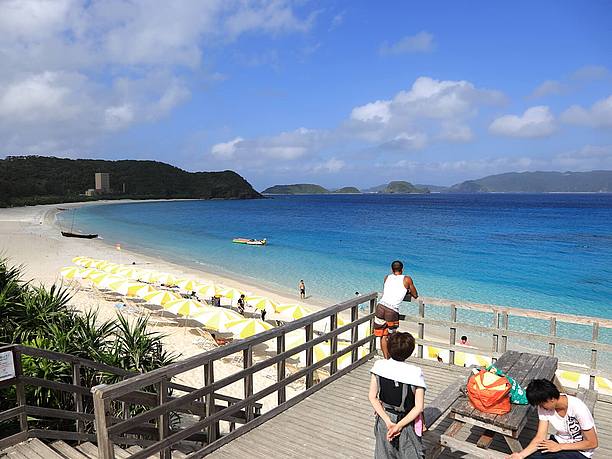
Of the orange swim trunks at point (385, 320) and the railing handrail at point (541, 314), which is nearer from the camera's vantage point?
the railing handrail at point (541, 314)

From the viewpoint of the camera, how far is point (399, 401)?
3.69 metres

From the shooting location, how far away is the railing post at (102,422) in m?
3.60

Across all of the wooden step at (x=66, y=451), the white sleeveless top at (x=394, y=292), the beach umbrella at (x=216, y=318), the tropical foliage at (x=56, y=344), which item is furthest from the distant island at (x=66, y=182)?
the white sleeveless top at (x=394, y=292)

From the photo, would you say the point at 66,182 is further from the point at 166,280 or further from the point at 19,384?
the point at 19,384

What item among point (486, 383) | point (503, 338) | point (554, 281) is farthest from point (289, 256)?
point (486, 383)

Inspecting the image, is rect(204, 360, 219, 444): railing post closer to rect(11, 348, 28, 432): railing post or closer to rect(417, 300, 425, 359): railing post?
rect(11, 348, 28, 432): railing post

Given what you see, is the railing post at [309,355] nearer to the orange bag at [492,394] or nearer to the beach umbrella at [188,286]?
the orange bag at [492,394]

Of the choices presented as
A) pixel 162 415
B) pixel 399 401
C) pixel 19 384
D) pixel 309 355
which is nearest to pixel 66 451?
pixel 19 384

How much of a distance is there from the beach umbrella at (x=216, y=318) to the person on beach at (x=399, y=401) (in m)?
11.6

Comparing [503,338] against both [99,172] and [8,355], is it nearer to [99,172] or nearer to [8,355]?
[8,355]

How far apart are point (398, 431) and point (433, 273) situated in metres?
32.8

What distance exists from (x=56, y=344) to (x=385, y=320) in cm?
494

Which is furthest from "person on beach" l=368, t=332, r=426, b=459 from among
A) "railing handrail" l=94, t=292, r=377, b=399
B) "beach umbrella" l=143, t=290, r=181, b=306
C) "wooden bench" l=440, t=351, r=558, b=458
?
"beach umbrella" l=143, t=290, r=181, b=306

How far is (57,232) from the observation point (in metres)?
54.6
